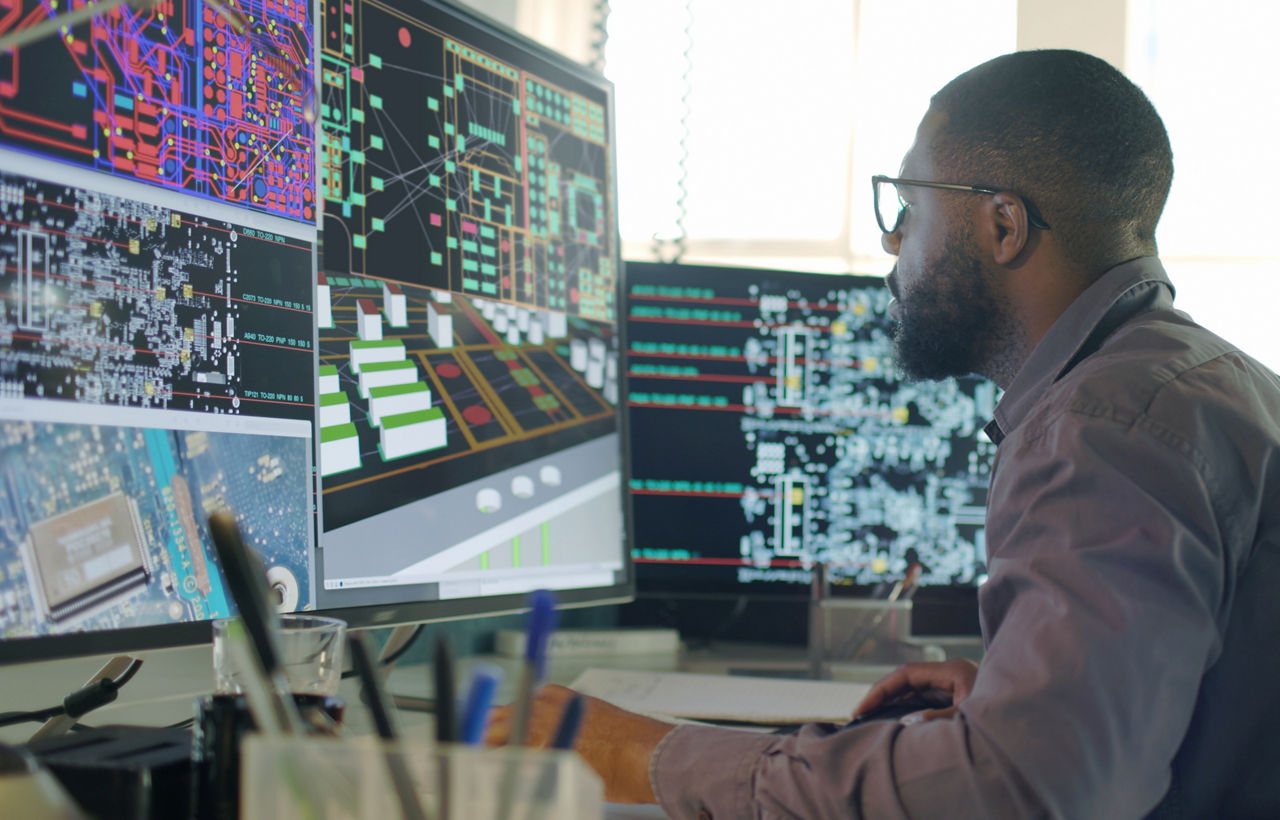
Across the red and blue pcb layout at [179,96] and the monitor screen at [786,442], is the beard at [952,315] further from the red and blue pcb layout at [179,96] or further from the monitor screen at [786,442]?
the red and blue pcb layout at [179,96]

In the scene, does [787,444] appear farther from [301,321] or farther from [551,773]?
[551,773]

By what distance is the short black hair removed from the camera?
3.23ft

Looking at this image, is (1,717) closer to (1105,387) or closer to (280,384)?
(280,384)

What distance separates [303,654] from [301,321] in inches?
11.1

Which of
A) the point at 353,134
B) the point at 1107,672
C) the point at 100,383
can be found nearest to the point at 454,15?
the point at 353,134

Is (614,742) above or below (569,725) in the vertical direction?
below

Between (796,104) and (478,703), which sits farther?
(796,104)

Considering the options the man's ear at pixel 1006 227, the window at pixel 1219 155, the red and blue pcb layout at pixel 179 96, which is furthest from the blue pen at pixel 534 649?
the window at pixel 1219 155

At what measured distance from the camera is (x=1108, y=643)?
62 cm

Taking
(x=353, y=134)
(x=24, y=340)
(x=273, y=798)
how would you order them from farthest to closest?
(x=353, y=134) < (x=24, y=340) < (x=273, y=798)

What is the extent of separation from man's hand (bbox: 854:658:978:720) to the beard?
1.19 feet

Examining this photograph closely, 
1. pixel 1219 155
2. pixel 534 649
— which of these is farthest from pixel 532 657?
pixel 1219 155

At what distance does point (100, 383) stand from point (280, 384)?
161 mm

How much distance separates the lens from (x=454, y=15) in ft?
3.48
